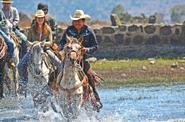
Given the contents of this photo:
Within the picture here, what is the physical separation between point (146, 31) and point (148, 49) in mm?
1225

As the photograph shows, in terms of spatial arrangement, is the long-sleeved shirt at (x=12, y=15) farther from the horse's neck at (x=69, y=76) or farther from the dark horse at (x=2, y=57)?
the horse's neck at (x=69, y=76)

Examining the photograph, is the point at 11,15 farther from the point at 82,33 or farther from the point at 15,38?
the point at 82,33

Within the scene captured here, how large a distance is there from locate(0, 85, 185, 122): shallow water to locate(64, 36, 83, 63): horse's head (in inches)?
42.4

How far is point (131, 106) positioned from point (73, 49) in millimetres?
5789

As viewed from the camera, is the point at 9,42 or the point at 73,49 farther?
the point at 9,42

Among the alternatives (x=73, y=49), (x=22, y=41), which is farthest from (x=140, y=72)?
(x=73, y=49)

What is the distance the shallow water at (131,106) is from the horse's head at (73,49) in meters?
1.08

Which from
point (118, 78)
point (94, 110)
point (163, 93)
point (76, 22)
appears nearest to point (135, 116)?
point (94, 110)

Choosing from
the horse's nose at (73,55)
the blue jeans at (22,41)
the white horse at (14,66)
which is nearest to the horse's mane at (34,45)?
the blue jeans at (22,41)

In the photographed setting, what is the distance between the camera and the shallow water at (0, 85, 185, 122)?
17188 mm

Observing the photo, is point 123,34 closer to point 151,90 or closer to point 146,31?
point 146,31

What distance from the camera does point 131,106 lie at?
788 inches

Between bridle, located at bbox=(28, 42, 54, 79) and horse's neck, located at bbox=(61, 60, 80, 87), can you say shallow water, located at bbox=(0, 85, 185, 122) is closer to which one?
horse's neck, located at bbox=(61, 60, 80, 87)

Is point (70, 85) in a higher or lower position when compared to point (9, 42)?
higher
